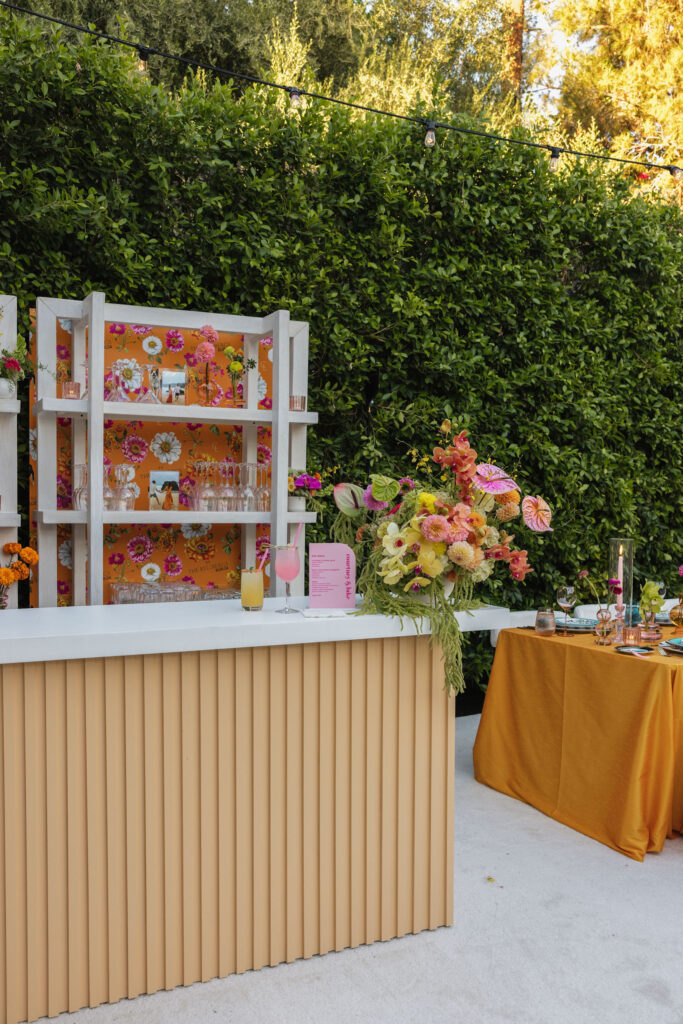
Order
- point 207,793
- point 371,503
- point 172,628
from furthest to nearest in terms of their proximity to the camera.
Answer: point 371,503
point 207,793
point 172,628

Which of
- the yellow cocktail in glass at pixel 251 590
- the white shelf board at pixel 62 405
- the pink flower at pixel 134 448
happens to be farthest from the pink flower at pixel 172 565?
the yellow cocktail in glass at pixel 251 590

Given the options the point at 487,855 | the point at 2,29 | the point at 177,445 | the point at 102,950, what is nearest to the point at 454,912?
the point at 487,855

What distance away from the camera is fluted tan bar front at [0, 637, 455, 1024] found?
191 cm

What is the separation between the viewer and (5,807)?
6.12ft

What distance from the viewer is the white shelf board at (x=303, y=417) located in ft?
11.6

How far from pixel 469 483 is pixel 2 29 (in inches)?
104

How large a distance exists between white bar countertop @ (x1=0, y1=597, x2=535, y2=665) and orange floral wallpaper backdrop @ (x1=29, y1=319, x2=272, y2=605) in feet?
3.79

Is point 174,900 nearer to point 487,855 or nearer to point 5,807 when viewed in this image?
point 5,807

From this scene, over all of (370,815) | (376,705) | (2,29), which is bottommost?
(370,815)

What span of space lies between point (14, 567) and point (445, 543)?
1657 millimetres

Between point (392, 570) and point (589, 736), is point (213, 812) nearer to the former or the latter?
point (392, 570)

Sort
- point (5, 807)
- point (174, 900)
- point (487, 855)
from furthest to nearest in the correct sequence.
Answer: point (487, 855) < point (174, 900) < point (5, 807)

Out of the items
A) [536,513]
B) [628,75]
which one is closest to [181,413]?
[536,513]

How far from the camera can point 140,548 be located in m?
3.55
